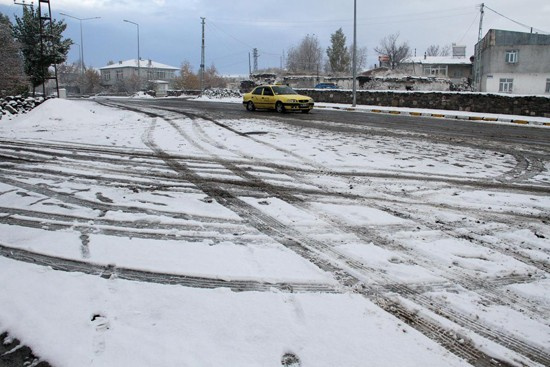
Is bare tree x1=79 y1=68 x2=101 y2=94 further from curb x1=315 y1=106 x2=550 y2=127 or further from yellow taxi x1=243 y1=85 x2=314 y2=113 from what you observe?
curb x1=315 y1=106 x2=550 y2=127

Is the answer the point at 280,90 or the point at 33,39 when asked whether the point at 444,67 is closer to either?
the point at 280,90

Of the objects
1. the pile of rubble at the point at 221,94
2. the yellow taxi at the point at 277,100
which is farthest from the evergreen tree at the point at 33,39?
the pile of rubble at the point at 221,94

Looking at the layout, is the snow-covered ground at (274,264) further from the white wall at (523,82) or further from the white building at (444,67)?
the white building at (444,67)

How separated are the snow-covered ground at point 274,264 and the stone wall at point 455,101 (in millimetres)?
17851

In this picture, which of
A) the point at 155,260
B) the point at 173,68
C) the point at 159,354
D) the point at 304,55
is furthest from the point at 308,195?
the point at 173,68

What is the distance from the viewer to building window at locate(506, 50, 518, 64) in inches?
1889

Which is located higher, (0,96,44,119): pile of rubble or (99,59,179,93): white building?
(99,59,179,93): white building

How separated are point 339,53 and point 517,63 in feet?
128

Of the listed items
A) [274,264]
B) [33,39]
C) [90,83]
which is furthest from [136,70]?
[274,264]

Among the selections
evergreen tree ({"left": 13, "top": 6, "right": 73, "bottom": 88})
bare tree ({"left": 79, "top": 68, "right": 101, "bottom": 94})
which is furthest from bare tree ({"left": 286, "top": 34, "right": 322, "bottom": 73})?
evergreen tree ({"left": 13, "top": 6, "right": 73, "bottom": 88})

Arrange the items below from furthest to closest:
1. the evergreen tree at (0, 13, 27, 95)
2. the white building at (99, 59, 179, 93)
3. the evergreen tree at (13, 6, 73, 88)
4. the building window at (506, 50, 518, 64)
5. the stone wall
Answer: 1. the white building at (99, 59, 179, 93)
2. the building window at (506, 50, 518, 64)
3. the evergreen tree at (13, 6, 73, 88)
4. the stone wall
5. the evergreen tree at (0, 13, 27, 95)

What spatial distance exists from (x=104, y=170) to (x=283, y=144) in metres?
5.17

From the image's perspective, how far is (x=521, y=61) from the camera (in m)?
47.7

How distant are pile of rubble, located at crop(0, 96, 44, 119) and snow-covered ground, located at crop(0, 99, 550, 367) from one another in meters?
12.6
